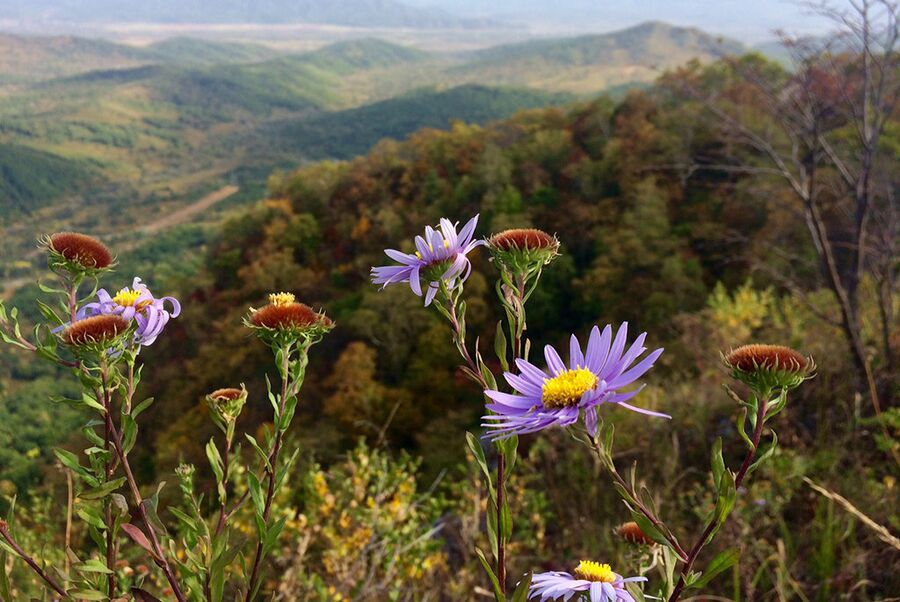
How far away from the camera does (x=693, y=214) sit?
1886 centimetres

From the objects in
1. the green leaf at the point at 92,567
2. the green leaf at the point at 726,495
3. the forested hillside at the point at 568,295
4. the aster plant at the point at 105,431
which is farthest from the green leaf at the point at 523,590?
the forested hillside at the point at 568,295

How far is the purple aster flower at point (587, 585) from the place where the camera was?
2.78 ft

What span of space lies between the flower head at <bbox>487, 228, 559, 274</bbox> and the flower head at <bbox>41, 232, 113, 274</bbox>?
73cm

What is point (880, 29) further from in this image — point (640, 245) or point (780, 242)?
point (640, 245)

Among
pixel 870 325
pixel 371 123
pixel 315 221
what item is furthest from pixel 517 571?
pixel 371 123

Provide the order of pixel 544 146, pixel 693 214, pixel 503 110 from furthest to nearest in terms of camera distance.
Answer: pixel 503 110, pixel 544 146, pixel 693 214

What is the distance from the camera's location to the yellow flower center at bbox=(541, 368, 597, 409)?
2.75 feet

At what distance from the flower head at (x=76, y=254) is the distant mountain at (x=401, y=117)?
11545cm

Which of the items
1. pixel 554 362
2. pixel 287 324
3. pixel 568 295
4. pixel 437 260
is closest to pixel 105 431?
pixel 287 324

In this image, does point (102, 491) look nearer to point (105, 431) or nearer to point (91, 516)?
point (91, 516)

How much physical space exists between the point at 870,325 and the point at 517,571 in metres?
4.25

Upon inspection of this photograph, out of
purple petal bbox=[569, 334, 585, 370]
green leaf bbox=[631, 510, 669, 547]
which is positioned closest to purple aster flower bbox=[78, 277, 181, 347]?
purple petal bbox=[569, 334, 585, 370]

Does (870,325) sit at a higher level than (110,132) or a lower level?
higher

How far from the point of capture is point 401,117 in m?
130
